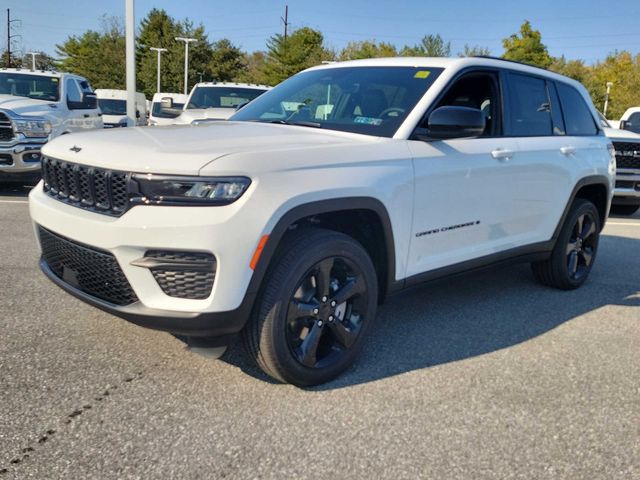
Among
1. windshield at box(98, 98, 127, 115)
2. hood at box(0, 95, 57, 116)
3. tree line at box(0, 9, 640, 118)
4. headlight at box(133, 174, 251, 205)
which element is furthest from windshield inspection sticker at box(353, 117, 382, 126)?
tree line at box(0, 9, 640, 118)

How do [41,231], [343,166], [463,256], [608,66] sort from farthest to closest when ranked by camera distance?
1. [608,66]
2. [463,256]
3. [41,231]
4. [343,166]

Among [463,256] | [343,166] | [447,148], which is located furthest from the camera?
[463,256]

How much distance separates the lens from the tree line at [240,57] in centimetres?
5156

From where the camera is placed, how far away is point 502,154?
13.3 feet

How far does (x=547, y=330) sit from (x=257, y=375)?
2123 millimetres

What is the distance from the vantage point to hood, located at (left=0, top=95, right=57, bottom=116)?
8734mm

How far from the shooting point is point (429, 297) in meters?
4.79

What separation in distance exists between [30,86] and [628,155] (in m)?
9.95

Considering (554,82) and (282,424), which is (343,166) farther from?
(554,82)

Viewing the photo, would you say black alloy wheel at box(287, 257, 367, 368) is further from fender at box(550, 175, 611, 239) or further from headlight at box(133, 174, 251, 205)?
fender at box(550, 175, 611, 239)

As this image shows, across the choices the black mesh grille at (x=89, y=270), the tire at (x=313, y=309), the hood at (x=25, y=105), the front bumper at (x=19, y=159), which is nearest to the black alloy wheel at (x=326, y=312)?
the tire at (x=313, y=309)

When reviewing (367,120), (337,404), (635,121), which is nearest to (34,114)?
(367,120)

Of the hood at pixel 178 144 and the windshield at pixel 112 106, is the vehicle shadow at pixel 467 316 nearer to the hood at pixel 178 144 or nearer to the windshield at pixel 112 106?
the hood at pixel 178 144

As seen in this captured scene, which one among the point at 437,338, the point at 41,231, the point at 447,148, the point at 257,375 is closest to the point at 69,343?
the point at 41,231
